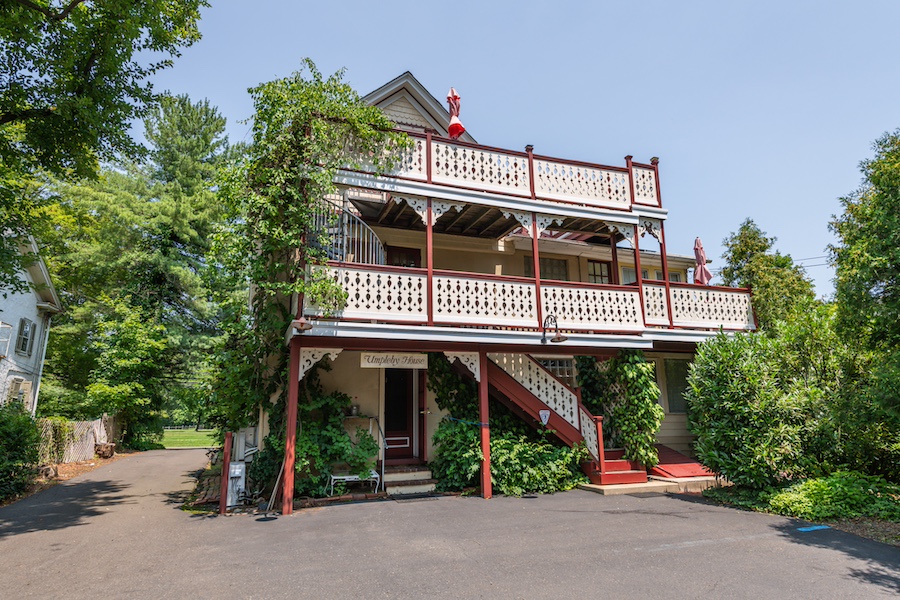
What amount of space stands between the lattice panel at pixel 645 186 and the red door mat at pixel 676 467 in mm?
6595

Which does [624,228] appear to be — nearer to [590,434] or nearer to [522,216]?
[522,216]

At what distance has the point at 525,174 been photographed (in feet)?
36.5

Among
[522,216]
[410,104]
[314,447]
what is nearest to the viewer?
[314,447]

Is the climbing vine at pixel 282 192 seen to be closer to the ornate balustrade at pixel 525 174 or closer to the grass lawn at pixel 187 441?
the ornate balustrade at pixel 525 174

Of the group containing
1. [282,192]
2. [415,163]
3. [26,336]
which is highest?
[415,163]

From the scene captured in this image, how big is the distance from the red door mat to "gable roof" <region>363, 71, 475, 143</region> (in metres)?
10.1

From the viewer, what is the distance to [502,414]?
1130cm

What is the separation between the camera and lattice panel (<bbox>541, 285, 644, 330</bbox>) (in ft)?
34.6

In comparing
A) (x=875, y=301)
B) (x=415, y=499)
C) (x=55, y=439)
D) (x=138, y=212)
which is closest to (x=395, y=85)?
(x=415, y=499)

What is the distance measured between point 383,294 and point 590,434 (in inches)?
226

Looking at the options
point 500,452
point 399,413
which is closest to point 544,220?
point 500,452

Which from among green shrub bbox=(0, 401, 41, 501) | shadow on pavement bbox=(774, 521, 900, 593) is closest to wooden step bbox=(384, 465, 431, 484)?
shadow on pavement bbox=(774, 521, 900, 593)

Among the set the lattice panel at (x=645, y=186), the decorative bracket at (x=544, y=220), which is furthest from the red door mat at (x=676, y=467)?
the lattice panel at (x=645, y=186)

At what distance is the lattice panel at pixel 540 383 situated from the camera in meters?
10.9
